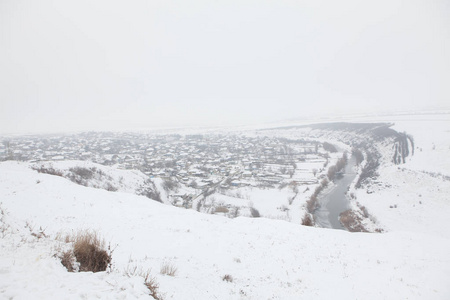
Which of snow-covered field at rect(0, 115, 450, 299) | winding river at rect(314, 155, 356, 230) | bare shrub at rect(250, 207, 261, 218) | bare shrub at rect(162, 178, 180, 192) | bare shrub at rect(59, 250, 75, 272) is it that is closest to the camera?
snow-covered field at rect(0, 115, 450, 299)

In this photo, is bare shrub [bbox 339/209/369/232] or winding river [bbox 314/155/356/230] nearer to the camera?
bare shrub [bbox 339/209/369/232]

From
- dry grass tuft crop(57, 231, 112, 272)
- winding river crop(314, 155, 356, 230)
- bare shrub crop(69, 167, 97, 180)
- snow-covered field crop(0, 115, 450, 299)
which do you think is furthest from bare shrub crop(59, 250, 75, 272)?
bare shrub crop(69, 167, 97, 180)

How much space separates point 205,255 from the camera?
7.23 m

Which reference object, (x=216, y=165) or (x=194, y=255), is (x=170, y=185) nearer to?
(x=216, y=165)

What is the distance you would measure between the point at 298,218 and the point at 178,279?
25.1 meters

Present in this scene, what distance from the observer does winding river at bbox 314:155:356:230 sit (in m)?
26.9

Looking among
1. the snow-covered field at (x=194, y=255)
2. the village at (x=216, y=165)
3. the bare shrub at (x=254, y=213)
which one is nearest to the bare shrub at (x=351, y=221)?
the bare shrub at (x=254, y=213)

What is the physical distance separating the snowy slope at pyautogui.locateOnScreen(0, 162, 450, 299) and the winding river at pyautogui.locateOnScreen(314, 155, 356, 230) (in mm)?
16143

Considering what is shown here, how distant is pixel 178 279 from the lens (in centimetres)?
477

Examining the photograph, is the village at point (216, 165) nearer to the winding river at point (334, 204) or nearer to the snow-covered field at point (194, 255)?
the winding river at point (334, 204)

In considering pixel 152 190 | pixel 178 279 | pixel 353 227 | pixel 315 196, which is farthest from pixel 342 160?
pixel 178 279

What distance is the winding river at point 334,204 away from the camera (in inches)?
1057

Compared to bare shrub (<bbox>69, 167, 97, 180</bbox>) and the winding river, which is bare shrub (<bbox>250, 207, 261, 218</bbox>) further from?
bare shrub (<bbox>69, 167, 97, 180</bbox>)

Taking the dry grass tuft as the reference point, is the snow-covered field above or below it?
below
